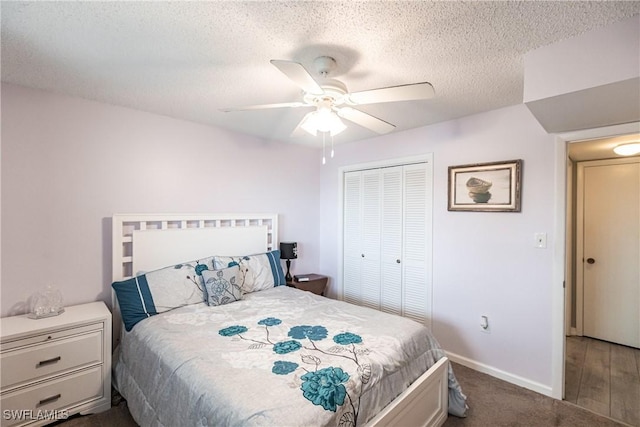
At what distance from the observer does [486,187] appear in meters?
2.70

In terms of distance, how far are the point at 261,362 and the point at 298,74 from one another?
1.53m

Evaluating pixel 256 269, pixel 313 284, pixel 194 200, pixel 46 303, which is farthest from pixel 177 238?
pixel 313 284

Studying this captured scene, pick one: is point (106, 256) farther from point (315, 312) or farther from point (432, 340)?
point (432, 340)

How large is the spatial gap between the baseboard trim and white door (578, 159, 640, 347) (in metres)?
1.79

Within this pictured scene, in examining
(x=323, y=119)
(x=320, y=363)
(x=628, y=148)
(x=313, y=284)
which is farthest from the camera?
(x=313, y=284)

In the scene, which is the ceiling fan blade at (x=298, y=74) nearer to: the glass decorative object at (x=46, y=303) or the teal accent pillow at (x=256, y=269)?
the teal accent pillow at (x=256, y=269)

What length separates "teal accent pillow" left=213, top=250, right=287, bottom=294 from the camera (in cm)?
286

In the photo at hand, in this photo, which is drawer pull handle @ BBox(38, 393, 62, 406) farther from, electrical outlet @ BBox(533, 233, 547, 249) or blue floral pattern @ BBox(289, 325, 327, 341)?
electrical outlet @ BBox(533, 233, 547, 249)

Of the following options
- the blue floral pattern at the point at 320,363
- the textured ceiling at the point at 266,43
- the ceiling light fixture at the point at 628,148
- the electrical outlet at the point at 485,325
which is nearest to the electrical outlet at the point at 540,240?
the electrical outlet at the point at 485,325

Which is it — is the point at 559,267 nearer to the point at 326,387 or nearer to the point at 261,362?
the point at 326,387

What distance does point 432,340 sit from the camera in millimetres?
2076

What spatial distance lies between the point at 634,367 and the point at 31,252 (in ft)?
17.7

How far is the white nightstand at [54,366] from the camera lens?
181cm

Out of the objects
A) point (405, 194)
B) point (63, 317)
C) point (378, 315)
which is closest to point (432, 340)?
point (378, 315)
